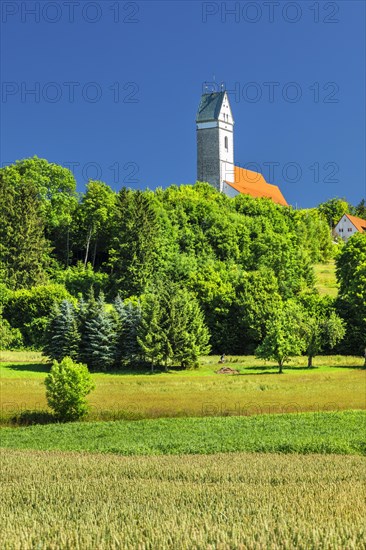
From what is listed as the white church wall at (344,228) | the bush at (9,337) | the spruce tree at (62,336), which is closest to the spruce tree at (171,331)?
the spruce tree at (62,336)

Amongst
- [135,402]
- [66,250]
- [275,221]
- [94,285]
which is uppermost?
[275,221]

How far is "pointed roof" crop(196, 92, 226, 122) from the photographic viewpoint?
454 ft

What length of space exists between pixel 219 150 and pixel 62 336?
8463 centimetres

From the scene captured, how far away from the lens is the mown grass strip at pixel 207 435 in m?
23.1

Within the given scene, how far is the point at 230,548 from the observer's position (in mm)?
6016

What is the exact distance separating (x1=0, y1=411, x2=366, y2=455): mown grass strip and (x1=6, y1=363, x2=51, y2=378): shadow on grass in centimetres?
2327

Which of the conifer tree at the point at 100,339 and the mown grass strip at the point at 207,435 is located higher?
the conifer tree at the point at 100,339

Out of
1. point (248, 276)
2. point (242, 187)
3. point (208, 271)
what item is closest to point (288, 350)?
point (248, 276)

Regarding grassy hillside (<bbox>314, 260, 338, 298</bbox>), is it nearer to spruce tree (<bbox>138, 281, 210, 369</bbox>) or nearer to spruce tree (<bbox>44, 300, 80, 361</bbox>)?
spruce tree (<bbox>138, 281, 210, 369</bbox>)

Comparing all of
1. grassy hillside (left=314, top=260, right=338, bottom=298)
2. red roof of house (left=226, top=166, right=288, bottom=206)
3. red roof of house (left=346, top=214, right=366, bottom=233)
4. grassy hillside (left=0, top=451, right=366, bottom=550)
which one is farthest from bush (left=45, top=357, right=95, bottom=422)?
red roof of house (left=346, top=214, right=366, bottom=233)

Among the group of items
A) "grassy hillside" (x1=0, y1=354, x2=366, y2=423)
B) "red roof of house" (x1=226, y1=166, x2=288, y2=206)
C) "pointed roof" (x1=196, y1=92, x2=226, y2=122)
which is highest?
"pointed roof" (x1=196, y1=92, x2=226, y2=122)

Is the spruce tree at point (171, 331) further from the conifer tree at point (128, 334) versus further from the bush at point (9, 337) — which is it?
the bush at point (9, 337)

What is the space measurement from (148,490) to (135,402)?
27.4m

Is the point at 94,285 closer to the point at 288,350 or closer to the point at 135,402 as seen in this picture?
the point at 288,350
